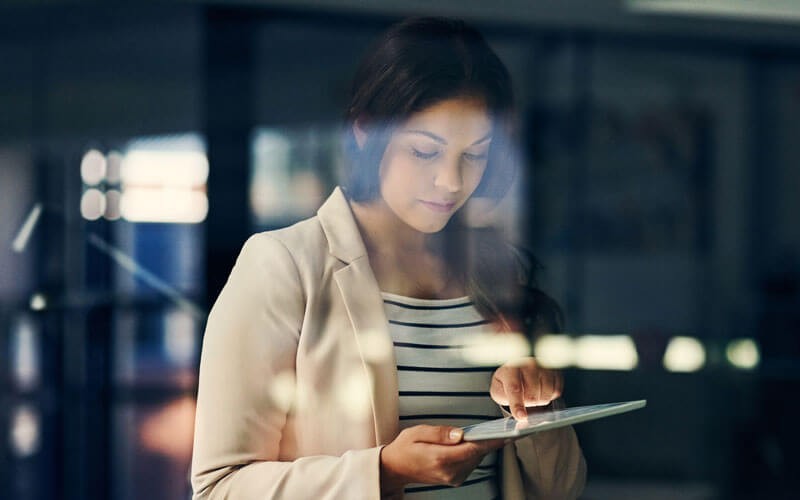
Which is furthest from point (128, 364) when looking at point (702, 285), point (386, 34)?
point (702, 285)

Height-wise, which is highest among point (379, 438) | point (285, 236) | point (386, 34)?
point (386, 34)

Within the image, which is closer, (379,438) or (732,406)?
(379,438)

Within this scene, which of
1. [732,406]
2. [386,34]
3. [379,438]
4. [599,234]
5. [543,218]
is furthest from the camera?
[732,406]

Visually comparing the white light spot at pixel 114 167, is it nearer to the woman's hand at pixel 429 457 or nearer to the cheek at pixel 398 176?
the cheek at pixel 398 176

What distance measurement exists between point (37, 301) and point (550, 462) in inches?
50.8

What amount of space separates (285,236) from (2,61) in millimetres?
978

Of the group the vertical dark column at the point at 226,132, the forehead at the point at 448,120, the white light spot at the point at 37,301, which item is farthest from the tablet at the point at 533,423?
the white light spot at the point at 37,301

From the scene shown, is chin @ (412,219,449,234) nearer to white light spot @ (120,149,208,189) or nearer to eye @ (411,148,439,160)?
eye @ (411,148,439,160)

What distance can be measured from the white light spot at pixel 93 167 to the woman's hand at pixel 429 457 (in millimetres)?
979

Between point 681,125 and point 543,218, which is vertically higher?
point 681,125

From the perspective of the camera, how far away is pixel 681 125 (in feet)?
7.47

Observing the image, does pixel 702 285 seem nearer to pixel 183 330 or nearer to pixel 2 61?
pixel 183 330

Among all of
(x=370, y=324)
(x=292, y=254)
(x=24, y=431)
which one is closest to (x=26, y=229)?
(x=24, y=431)

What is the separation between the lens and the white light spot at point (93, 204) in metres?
2.05
